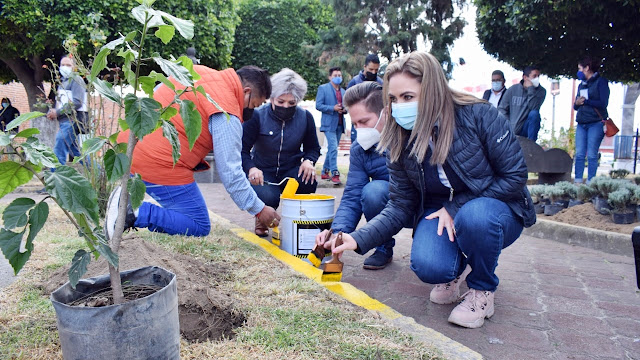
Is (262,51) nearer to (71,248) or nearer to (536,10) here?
(536,10)

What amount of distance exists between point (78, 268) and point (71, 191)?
247 millimetres

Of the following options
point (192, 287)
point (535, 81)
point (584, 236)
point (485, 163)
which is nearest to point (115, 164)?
point (192, 287)

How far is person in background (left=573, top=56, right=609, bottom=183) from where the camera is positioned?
6398 millimetres

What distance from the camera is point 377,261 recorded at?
3.32m

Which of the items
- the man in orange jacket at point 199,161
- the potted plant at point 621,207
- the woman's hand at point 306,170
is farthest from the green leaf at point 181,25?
the potted plant at point 621,207

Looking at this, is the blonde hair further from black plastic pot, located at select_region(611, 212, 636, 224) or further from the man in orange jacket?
black plastic pot, located at select_region(611, 212, 636, 224)

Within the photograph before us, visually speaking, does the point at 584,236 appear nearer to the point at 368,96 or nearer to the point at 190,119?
the point at 368,96

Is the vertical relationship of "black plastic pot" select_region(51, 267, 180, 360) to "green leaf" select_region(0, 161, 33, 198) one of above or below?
below

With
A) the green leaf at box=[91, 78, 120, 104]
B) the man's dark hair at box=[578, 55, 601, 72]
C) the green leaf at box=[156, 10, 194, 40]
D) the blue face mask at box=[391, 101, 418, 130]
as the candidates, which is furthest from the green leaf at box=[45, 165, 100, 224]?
the man's dark hair at box=[578, 55, 601, 72]

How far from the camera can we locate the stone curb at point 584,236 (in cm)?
382

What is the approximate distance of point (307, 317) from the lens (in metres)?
2.13

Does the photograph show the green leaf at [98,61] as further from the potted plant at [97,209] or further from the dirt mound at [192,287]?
the dirt mound at [192,287]

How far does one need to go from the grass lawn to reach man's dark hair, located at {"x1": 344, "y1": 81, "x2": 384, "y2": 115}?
1189 mm

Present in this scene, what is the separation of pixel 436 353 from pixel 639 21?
16.1ft
